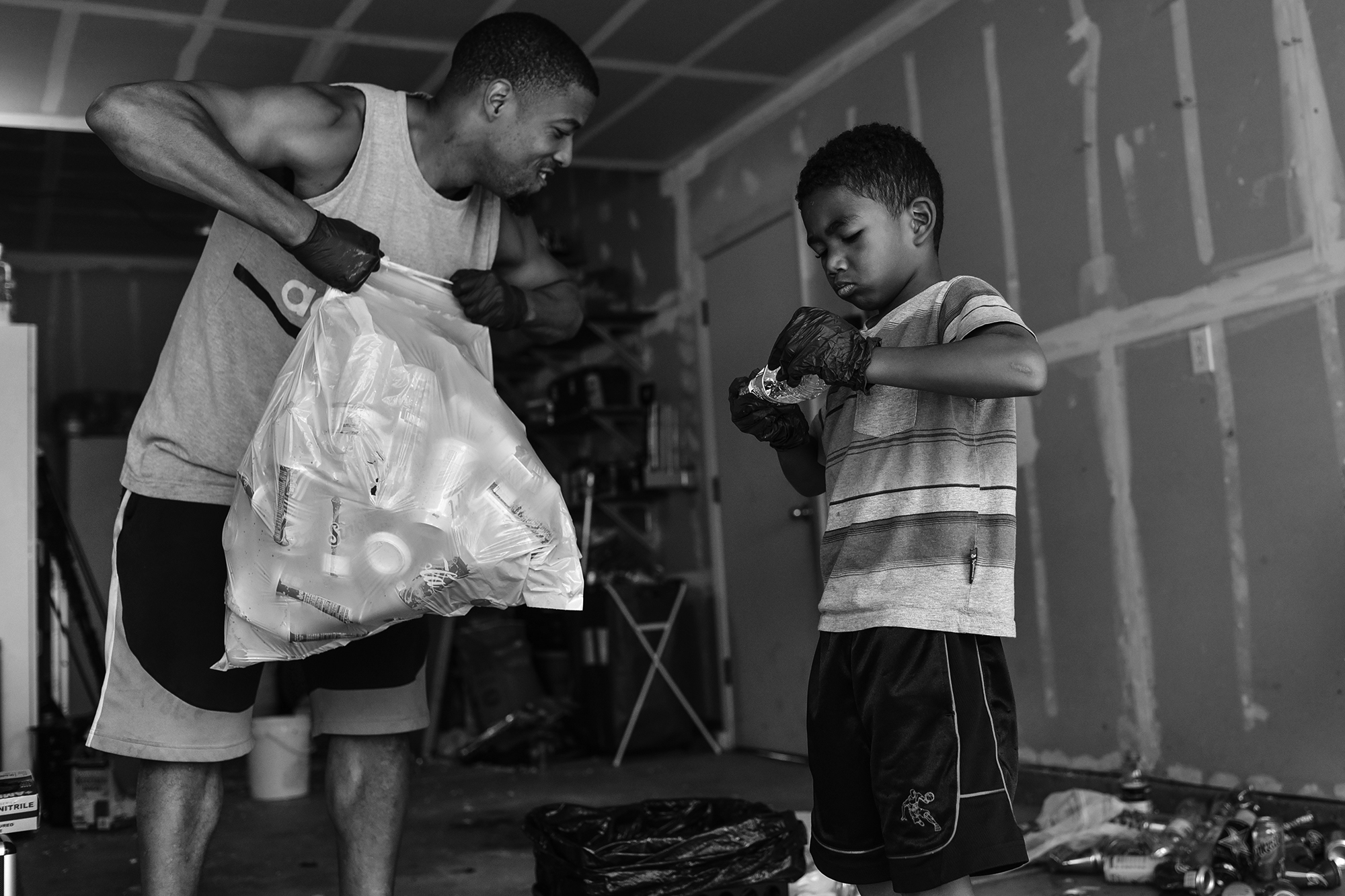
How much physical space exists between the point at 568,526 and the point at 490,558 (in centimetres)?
15

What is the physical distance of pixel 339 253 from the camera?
1680mm

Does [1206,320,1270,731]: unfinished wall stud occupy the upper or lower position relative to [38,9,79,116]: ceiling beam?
lower

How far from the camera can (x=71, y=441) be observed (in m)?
6.97

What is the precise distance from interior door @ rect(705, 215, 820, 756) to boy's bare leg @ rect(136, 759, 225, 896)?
10.3 feet

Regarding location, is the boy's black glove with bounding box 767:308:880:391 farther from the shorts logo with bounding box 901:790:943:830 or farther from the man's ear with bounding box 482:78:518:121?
the man's ear with bounding box 482:78:518:121

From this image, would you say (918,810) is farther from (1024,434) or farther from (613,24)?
(613,24)

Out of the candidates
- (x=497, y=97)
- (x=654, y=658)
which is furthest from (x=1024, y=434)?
(x=497, y=97)

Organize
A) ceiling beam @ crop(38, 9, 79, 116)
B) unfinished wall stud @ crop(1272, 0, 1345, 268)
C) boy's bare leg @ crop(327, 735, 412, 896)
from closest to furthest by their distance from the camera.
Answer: boy's bare leg @ crop(327, 735, 412, 896)
unfinished wall stud @ crop(1272, 0, 1345, 268)
ceiling beam @ crop(38, 9, 79, 116)

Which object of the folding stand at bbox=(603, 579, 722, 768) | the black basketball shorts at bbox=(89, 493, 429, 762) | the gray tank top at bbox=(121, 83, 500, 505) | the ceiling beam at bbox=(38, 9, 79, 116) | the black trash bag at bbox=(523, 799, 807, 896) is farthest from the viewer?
the folding stand at bbox=(603, 579, 722, 768)

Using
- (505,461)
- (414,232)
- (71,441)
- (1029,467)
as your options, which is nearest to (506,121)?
(414,232)

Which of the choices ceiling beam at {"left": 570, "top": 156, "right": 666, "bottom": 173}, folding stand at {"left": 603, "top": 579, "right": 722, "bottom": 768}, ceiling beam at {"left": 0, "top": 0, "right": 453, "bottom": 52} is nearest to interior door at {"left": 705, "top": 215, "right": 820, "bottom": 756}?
folding stand at {"left": 603, "top": 579, "right": 722, "bottom": 768}

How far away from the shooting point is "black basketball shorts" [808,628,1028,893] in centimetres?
147

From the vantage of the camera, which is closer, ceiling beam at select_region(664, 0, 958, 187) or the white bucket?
ceiling beam at select_region(664, 0, 958, 187)

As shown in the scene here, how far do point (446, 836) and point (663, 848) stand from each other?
5.04ft
